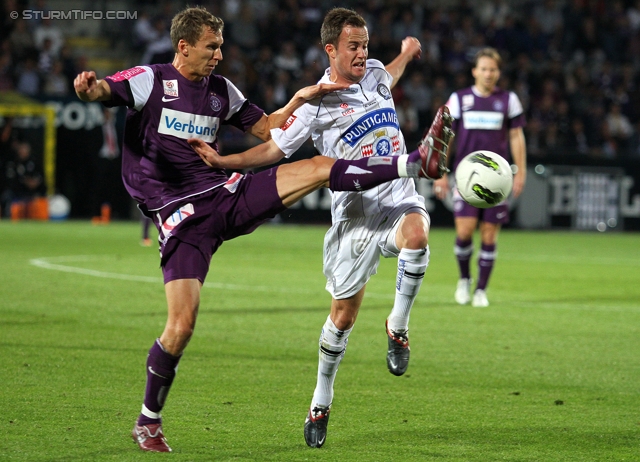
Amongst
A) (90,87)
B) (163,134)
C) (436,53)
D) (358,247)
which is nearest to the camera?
(90,87)

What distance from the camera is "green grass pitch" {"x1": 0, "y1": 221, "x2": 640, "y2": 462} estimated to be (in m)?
5.09

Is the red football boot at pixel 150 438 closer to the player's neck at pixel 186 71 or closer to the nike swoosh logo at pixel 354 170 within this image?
the nike swoosh logo at pixel 354 170

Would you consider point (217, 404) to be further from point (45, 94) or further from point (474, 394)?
point (45, 94)

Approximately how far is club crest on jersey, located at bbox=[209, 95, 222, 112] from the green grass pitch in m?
1.72

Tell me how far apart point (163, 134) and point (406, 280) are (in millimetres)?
1709

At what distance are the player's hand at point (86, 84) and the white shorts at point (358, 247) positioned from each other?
65.7 inches

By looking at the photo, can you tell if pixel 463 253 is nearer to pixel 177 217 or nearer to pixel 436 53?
pixel 177 217

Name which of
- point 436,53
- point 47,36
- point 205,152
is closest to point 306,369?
point 205,152

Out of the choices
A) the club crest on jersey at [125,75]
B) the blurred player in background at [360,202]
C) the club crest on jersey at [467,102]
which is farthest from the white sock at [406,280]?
the club crest on jersey at [467,102]

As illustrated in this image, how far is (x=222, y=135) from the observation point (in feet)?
74.6

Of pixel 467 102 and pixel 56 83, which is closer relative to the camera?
pixel 467 102

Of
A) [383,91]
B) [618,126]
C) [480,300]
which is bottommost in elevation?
[480,300]

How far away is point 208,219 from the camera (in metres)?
5.13

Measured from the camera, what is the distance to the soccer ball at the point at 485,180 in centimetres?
503
